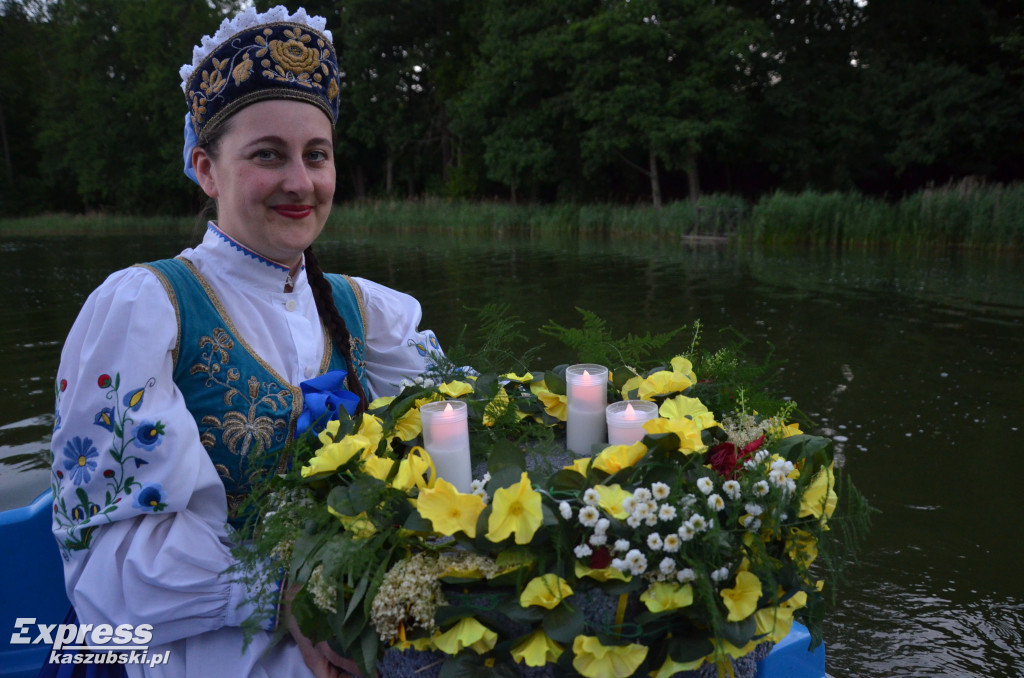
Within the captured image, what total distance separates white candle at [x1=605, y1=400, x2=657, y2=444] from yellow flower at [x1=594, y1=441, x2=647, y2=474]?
120 millimetres

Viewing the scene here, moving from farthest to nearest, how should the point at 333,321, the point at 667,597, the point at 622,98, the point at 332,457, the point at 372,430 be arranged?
1. the point at 622,98
2. the point at 333,321
3. the point at 372,430
4. the point at 332,457
5. the point at 667,597

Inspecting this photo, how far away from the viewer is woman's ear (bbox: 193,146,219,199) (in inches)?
68.7

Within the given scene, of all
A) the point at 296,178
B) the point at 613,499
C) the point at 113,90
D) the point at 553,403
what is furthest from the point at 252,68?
the point at 113,90

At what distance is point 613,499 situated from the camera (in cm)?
116

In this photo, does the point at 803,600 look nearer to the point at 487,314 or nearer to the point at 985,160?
the point at 487,314

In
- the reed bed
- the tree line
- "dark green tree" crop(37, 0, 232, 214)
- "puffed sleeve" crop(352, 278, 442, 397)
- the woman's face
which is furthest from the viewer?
"dark green tree" crop(37, 0, 232, 214)

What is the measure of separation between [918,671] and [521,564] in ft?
7.97

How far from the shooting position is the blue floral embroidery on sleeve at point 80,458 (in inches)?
54.7

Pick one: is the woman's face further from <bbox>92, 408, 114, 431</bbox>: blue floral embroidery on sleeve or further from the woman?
<bbox>92, 408, 114, 431</bbox>: blue floral embroidery on sleeve

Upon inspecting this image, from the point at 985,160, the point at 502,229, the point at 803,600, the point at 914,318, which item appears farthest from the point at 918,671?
the point at 985,160

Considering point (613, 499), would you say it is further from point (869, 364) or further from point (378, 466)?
point (869, 364)

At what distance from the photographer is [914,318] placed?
829cm

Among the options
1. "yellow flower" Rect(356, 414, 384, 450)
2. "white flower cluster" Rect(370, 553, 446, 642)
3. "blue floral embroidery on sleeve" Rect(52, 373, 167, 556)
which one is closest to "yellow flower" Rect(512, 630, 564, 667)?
"white flower cluster" Rect(370, 553, 446, 642)

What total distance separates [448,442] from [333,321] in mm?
669
